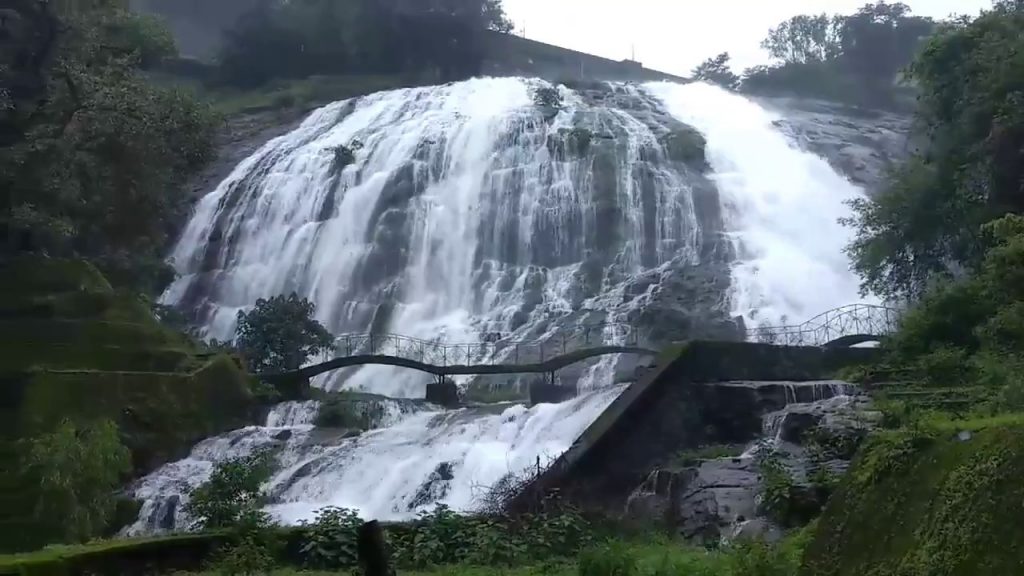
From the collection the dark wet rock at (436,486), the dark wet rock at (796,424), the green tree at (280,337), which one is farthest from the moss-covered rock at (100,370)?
the dark wet rock at (796,424)

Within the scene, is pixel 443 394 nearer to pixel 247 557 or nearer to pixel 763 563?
pixel 247 557

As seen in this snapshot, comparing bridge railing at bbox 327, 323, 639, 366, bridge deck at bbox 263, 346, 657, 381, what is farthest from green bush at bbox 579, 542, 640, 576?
bridge railing at bbox 327, 323, 639, 366

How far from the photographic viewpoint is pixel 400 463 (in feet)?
61.9

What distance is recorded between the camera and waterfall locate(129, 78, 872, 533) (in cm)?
3139

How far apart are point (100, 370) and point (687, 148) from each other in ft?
79.1

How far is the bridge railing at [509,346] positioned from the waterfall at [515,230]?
342mm

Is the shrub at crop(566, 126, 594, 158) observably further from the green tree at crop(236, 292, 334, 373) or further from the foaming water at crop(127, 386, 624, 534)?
the foaming water at crop(127, 386, 624, 534)

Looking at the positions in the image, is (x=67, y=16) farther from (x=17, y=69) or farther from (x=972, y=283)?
(x=972, y=283)

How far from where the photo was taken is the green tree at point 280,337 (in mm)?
28219

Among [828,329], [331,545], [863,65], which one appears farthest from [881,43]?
[331,545]

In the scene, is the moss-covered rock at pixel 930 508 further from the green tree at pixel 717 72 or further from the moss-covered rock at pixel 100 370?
the green tree at pixel 717 72

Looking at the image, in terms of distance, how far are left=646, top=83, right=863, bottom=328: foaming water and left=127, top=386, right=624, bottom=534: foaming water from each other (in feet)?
38.8

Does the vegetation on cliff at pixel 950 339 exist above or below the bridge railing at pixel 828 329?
above

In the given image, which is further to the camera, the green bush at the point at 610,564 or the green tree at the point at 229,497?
the green tree at the point at 229,497
